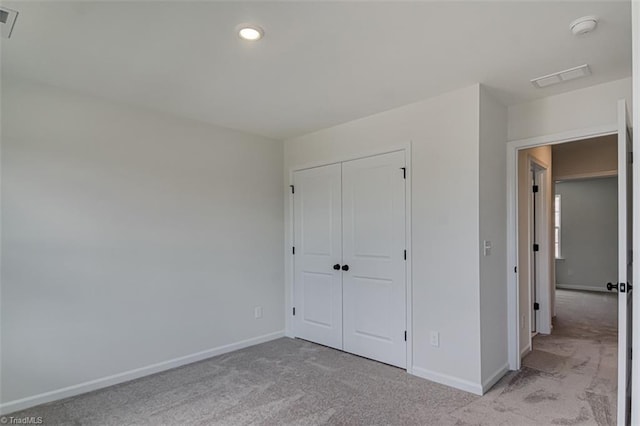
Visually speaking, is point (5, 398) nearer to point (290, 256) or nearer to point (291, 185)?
point (290, 256)

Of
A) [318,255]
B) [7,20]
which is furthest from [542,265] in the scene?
[7,20]

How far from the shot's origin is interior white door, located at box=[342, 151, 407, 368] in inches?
131

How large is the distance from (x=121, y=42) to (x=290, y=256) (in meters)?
2.84

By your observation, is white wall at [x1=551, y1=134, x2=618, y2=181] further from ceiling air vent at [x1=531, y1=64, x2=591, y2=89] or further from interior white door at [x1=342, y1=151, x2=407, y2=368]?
interior white door at [x1=342, y1=151, x2=407, y2=368]

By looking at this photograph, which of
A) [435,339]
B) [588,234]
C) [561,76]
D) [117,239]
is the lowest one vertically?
[435,339]

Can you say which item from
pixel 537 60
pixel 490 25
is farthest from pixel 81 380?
pixel 537 60

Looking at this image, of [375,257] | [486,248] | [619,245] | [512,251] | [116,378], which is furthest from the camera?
[375,257]

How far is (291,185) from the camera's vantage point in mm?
4383

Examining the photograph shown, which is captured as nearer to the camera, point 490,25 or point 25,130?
point 490,25

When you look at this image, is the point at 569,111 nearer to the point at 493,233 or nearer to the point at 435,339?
the point at 493,233

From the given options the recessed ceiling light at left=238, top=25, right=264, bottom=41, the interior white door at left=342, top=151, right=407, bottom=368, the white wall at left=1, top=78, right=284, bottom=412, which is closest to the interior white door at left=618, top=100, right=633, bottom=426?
the interior white door at left=342, top=151, right=407, bottom=368

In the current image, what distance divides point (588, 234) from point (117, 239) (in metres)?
8.52

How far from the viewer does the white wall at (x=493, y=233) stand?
2863 millimetres

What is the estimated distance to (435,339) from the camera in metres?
3.03
